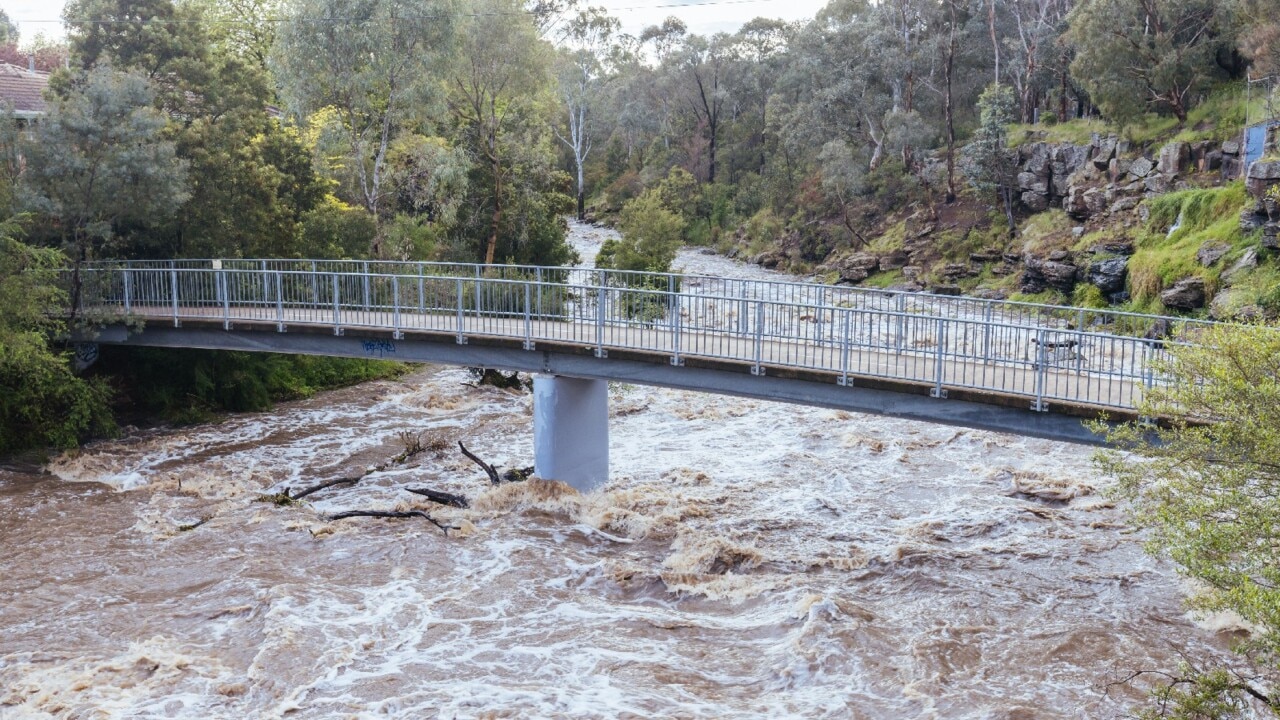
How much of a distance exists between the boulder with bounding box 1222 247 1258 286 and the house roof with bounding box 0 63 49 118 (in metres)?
33.3

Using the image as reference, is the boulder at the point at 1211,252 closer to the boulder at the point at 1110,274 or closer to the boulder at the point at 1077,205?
the boulder at the point at 1110,274

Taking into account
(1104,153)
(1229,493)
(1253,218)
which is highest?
(1104,153)

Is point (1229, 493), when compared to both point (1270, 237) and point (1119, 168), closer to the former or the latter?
point (1270, 237)

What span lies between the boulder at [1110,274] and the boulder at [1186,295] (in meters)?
3.97

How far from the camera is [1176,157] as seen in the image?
39000mm

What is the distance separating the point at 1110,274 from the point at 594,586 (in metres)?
26.7

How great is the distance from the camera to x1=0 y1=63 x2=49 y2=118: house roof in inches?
1287

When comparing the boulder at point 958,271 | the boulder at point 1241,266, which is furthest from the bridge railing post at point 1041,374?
the boulder at point 958,271

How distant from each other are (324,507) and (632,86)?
206ft

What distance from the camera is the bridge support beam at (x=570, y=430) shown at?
20469 millimetres

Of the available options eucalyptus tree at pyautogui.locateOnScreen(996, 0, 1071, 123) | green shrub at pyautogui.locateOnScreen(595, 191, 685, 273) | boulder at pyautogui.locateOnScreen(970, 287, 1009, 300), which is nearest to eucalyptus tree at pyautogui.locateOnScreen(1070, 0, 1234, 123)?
boulder at pyautogui.locateOnScreen(970, 287, 1009, 300)

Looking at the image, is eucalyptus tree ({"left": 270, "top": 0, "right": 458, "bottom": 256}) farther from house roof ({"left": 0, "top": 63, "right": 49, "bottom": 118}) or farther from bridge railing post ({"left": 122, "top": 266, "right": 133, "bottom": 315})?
bridge railing post ({"left": 122, "top": 266, "right": 133, "bottom": 315})

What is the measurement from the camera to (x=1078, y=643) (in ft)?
47.6

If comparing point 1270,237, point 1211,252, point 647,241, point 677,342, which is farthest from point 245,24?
point 1270,237
